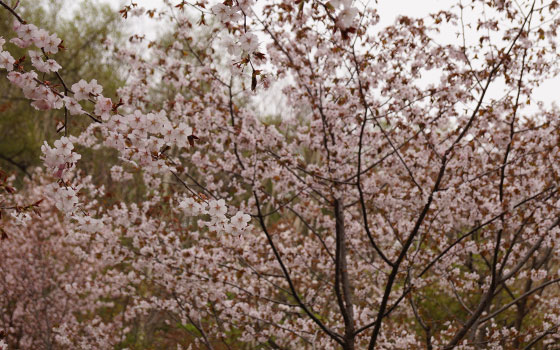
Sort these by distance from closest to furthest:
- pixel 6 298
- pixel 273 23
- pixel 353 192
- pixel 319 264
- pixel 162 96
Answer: pixel 273 23 < pixel 353 192 < pixel 319 264 < pixel 6 298 < pixel 162 96

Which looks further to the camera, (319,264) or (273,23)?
(319,264)

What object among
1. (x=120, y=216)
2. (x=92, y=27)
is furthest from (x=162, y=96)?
(x=120, y=216)

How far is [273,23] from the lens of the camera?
4.63 m

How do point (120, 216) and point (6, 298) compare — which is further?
point (6, 298)

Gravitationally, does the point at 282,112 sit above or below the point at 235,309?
above

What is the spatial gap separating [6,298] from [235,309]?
240 inches

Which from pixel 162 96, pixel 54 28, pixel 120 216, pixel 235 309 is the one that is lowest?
pixel 235 309

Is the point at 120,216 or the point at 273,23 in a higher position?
the point at 273,23

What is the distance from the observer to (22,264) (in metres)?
8.34

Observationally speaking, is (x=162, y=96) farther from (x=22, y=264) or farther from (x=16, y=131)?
(x=22, y=264)

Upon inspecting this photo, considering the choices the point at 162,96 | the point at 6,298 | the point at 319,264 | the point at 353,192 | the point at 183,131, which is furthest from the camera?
the point at 162,96

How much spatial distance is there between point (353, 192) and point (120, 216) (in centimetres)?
310

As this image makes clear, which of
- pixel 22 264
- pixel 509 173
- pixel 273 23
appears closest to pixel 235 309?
pixel 273 23

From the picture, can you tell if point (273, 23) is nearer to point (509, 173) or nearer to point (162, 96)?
point (509, 173)
